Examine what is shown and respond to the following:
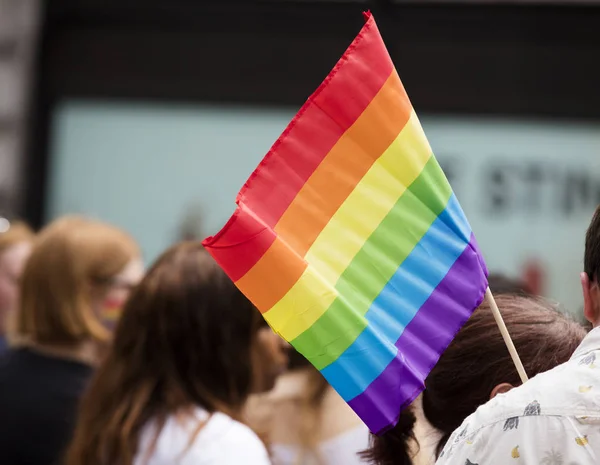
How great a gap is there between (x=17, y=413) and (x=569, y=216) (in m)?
5.56

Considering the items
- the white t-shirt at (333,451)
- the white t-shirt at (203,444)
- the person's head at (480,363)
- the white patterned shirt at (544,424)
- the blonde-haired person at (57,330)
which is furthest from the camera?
the blonde-haired person at (57,330)

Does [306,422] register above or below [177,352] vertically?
below

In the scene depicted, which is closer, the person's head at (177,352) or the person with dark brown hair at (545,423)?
the person with dark brown hair at (545,423)

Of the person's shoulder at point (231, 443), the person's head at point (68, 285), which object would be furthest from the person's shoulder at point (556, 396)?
the person's head at point (68, 285)

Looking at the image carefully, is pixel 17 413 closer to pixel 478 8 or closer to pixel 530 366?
pixel 530 366

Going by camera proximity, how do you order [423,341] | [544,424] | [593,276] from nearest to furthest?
[544,424] < [593,276] < [423,341]

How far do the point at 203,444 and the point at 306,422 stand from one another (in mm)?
→ 782

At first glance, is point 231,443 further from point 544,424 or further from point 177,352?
point 544,424

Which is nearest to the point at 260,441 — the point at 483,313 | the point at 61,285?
the point at 483,313

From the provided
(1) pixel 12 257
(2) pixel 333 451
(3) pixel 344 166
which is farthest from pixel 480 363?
(1) pixel 12 257

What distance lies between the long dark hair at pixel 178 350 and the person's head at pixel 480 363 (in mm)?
593

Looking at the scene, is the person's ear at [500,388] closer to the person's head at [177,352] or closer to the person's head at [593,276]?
the person's head at [593,276]

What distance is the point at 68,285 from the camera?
4402mm

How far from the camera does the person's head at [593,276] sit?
1.89 meters
